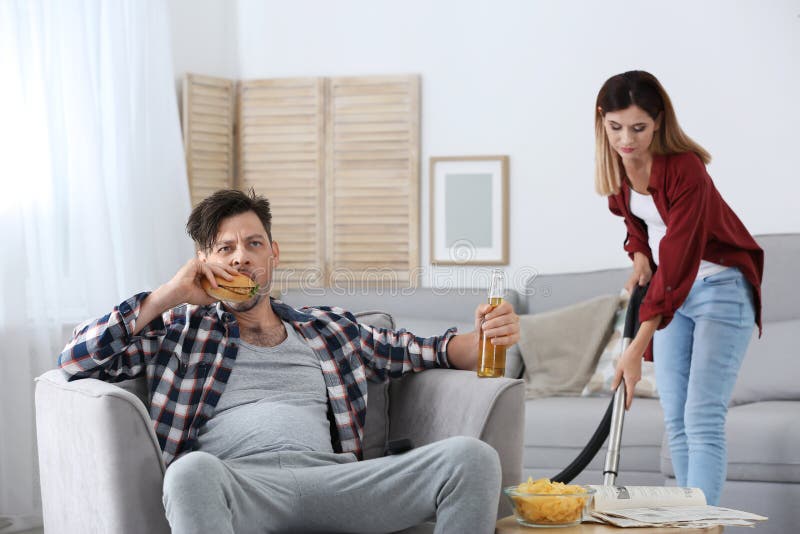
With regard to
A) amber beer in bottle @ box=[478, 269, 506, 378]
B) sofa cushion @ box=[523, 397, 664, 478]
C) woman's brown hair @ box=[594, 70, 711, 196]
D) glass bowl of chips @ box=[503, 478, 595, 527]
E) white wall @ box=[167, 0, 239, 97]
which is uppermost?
white wall @ box=[167, 0, 239, 97]

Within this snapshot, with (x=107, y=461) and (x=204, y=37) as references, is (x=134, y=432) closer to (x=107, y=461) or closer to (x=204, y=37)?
(x=107, y=461)

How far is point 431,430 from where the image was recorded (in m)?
2.21

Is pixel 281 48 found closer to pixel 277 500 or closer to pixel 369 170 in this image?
pixel 369 170

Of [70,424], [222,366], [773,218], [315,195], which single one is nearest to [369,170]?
[315,195]

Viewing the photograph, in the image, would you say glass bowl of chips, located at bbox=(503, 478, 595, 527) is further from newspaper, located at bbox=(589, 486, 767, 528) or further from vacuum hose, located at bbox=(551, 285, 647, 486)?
vacuum hose, located at bbox=(551, 285, 647, 486)

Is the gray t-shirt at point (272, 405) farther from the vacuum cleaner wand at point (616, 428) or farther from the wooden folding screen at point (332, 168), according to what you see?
the wooden folding screen at point (332, 168)

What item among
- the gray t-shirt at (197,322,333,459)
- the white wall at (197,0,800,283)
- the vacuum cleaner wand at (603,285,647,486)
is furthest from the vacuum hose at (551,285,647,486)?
the white wall at (197,0,800,283)

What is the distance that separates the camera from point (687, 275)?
228cm

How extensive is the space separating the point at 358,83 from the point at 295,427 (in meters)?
2.86

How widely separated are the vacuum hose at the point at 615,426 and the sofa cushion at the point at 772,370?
3.05ft

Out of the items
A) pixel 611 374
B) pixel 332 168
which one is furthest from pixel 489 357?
pixel 332 168

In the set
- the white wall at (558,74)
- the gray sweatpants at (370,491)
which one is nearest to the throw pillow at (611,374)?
the white wall at (558,74)

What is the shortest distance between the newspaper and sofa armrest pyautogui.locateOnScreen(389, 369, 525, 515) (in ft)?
0.71

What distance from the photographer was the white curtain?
11.2 feet
